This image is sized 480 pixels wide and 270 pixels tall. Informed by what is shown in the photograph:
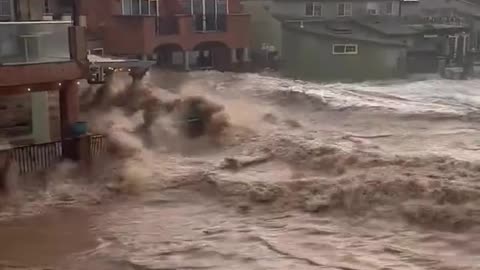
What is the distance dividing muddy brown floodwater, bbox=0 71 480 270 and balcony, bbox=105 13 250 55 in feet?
26.4

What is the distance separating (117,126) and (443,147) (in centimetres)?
957

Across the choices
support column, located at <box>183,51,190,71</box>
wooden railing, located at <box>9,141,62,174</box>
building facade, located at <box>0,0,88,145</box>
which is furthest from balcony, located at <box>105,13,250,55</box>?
wooden railing, located at <box>9,141,62,174</box>

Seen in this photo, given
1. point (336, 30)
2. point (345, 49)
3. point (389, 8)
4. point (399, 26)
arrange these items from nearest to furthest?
point (345, 49), point (336, 30), point (399, 26), point (389, 8)

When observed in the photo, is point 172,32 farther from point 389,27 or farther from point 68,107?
point 68,107

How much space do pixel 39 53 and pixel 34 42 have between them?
29cm

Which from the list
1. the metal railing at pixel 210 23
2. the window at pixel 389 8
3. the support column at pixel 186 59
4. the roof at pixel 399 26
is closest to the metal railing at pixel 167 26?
the metal railing at pixel 210 23

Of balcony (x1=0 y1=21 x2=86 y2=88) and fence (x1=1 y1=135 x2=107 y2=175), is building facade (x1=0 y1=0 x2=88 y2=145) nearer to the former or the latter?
balcony (x1=0 y1=21 x2=86 y2=88)

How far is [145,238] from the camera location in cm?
1345

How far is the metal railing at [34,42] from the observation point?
51.4 feet

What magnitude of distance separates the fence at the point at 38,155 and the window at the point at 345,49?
21.2 m

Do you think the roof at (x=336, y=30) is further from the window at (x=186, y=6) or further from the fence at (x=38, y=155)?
the fence at (x=38, y=155)

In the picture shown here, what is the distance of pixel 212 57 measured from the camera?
1433 inches

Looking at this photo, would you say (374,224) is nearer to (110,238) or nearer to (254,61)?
(110,238)

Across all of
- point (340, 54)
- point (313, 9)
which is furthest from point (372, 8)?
point (340, 54)
